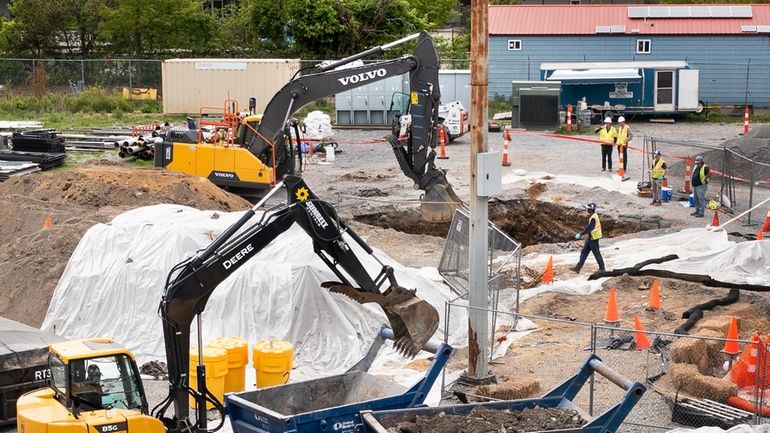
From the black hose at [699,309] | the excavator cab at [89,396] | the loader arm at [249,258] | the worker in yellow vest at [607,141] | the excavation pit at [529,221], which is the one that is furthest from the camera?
the worker in yellow vest at [607,141]

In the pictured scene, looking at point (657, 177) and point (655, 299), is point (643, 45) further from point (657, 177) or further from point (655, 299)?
point (655, 299)

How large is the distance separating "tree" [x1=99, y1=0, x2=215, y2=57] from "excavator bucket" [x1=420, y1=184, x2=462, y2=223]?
32.0 m

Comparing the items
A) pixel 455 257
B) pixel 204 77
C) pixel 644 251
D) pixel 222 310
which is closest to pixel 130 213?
pixel 222 310

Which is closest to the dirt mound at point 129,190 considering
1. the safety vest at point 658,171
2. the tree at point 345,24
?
the safety vest at point 658,171

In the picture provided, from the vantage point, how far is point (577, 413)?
13.1 meters

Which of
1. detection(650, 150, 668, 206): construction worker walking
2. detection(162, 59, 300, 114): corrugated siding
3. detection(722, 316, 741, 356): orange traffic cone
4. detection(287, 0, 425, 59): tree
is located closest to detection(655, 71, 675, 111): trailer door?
detection(287, 0, 425, 59): tree

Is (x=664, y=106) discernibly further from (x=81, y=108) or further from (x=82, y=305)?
(x=82, y=305)

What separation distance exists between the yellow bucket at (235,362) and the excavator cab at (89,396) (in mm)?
2759

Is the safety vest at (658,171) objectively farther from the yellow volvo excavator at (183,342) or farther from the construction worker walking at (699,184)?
the yellow volvo excavator at (183,342)

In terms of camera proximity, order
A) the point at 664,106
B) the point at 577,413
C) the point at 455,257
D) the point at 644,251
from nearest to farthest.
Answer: the point at 577,413, the point at 455,257, the point at 644,251, the point at 664,106

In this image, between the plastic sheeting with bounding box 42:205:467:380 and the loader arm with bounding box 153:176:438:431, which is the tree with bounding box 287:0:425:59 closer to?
the plastic sheeting with bounding box 42:205:467:380

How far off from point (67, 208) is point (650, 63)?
27974 millimetres

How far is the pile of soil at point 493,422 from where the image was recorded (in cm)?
1252

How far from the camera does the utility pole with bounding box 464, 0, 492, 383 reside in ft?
53.2
